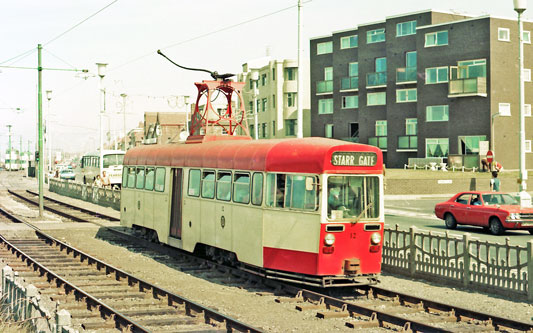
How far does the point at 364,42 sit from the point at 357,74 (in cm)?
357

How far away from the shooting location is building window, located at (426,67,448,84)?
59.7 metres

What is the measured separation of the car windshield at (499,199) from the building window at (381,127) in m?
40.5

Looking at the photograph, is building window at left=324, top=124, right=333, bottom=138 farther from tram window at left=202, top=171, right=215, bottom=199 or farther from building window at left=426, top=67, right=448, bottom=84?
tram window at left=202, top=171, right=215, bottom=199

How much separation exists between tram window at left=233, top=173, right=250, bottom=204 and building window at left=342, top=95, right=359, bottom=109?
55406 mm

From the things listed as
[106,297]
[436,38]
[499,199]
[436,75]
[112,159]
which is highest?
[436,38]

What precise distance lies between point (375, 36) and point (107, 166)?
29.0 metres

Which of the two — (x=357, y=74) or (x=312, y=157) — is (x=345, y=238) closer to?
(x=312, y=157)

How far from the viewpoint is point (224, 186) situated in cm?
1723

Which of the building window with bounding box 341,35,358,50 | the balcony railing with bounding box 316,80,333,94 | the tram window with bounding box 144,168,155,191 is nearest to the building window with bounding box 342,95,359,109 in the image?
the balcony railing with bounding box 316,80,333,94

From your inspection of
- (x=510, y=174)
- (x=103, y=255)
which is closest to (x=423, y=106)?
(x=510, y=174)

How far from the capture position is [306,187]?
47.5ft

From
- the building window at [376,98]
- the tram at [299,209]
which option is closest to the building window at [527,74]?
the building window at [376,98]

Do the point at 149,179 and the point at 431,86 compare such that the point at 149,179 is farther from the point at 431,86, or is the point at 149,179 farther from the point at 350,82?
the point at 350,82

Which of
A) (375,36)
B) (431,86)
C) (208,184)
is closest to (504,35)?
(431,86)
